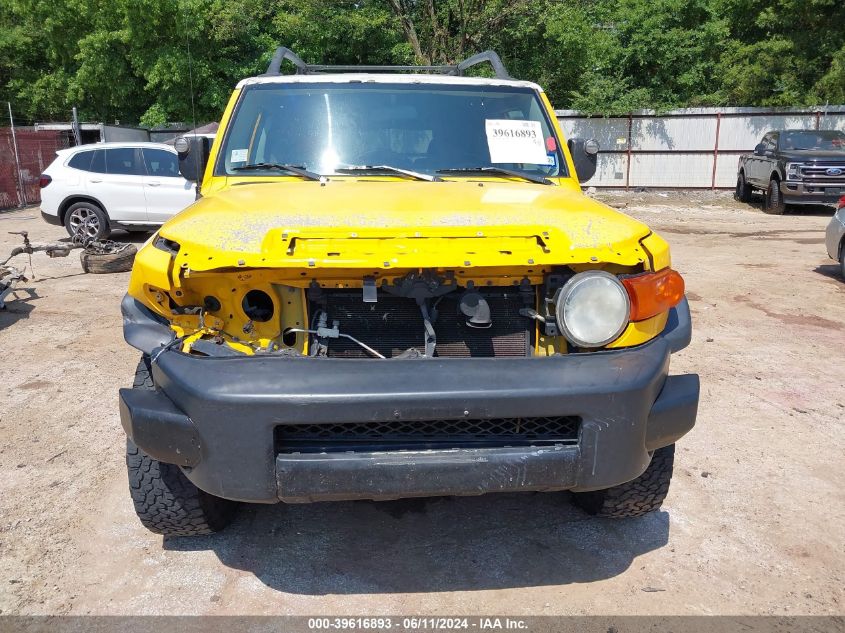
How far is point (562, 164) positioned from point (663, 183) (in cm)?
1856

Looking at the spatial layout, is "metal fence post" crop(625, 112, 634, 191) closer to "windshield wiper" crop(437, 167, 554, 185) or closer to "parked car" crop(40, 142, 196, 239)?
"parked car" crop(40, 142, 196, 239)

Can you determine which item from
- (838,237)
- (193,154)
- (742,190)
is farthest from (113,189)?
(742,190)

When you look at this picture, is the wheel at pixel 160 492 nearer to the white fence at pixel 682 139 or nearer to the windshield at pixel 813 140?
the windshield at pixel 813 140

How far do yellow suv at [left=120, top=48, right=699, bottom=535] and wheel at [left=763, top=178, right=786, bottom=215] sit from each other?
14690 mm

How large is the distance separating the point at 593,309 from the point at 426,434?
2.40 ft

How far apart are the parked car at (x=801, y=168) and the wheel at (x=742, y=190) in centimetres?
180

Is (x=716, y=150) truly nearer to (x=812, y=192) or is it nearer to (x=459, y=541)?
(x=812, y=192)

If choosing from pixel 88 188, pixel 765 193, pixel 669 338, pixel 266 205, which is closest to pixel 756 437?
pixel 669 338

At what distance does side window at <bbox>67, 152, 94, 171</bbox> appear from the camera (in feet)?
37.9

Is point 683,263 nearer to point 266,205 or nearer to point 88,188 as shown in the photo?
point 266,205

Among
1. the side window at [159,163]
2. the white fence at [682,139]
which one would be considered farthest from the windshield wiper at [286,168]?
the white fence at [682,139]

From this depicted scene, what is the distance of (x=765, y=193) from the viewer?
16.6 m

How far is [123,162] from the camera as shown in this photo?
38.0ft

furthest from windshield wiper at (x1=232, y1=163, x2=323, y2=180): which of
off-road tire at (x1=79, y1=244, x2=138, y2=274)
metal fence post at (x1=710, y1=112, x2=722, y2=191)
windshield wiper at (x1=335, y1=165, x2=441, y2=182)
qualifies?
metal fence post at (x1=710, y1=112, x2=722, y2=191)
